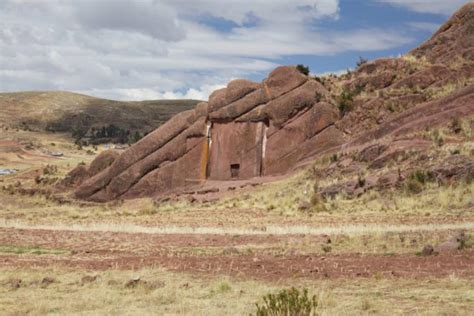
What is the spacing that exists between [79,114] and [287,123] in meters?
134

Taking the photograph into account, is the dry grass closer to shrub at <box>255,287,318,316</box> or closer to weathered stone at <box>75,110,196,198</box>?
shrub at <box>255,287,318,316</box>

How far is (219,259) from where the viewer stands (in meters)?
17.8

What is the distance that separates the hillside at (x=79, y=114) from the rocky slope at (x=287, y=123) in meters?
89.9

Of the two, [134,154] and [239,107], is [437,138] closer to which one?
[239,107]

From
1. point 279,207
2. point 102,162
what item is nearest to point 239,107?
point 102,162

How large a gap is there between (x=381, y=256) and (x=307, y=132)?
85.3 feet

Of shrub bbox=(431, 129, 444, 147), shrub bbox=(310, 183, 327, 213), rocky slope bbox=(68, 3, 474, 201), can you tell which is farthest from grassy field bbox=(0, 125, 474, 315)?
rocky slope bbox=(68, 3, 474, 201)

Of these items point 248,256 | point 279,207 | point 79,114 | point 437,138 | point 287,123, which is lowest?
point 248,256

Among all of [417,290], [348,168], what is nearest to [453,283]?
[417,290]

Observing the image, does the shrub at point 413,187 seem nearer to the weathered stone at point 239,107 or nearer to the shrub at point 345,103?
the shrub at point 345,103

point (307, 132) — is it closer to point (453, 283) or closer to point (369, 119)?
point (369, 119)

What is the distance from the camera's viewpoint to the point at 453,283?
12.9 metres

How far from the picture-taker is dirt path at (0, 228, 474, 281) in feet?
49.2

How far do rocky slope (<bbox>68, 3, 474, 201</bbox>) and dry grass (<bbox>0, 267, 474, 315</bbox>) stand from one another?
22.9 meters
